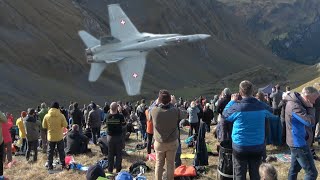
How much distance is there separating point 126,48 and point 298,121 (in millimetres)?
23878

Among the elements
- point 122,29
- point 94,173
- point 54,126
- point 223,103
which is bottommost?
point 94,173

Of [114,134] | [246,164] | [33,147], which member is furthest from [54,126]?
[246,164]

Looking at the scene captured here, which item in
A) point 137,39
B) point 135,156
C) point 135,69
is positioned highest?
point 137,39

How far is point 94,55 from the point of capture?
1212 inches

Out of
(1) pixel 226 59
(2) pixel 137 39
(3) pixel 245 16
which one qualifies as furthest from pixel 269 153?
(3) pixel 245 16

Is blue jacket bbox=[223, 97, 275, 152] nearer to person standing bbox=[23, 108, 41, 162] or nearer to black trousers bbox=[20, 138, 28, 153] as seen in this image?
person standing bbox=[23, 108, 41, 162]

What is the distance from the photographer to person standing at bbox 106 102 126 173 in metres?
11.7

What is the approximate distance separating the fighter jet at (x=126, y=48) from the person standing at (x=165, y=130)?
20574 millimetres

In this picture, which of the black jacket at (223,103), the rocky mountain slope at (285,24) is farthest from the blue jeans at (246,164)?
the rocky mountain slope at (285,24)

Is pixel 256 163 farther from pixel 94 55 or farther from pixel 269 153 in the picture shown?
pixel 94 55

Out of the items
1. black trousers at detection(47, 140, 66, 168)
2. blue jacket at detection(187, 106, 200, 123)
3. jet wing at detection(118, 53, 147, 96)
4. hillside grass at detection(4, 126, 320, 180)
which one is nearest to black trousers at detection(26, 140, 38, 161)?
hillside grass at detection(4, 126, 320, 180)

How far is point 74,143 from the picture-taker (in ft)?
50.0

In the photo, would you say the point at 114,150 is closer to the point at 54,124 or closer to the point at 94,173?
the point at 54,124

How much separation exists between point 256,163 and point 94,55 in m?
24.1
